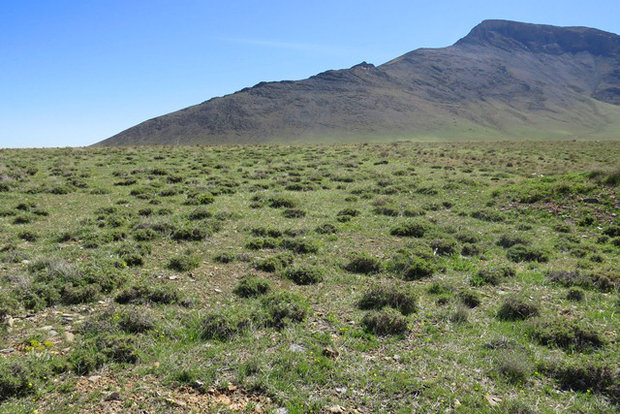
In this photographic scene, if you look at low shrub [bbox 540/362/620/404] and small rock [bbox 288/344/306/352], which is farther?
small rock [bbox 288/344/306/352]

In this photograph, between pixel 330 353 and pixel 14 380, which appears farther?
pixel 330 353

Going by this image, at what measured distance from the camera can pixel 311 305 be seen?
32.6 feet

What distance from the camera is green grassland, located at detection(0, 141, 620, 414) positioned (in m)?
6.68

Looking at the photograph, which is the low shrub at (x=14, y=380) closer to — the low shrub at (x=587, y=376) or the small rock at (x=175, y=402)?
the small rock at (x=175, y=402)

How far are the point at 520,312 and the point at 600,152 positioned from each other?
164 feet

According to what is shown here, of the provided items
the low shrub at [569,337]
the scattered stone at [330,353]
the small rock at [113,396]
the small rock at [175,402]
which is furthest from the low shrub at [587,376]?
the small rock at [113,396]

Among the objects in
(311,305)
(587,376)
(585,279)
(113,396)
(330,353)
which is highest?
(113,396)

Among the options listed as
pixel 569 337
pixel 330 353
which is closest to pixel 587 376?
pixel 569 337

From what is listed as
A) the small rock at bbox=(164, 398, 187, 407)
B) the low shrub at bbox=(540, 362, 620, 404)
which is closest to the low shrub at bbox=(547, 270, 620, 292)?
the low shrub at bbox=(540, 362, 620, 404)

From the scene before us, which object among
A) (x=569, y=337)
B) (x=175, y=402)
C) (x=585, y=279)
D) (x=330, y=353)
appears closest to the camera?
(x=175, y=402)

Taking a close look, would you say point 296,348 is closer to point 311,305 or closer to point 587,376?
point 311,305

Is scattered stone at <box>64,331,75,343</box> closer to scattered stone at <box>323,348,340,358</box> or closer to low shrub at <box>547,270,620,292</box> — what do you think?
scattered stone at <box>323,348,340,358</box>

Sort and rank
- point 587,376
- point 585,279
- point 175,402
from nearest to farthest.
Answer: point 175,402 < point 587,376 < point 585,279

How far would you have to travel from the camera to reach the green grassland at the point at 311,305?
668 cm
